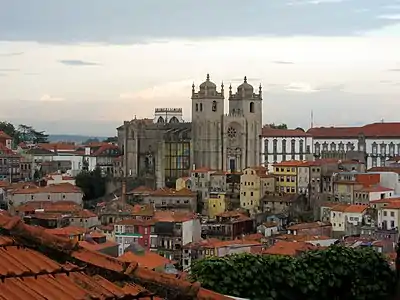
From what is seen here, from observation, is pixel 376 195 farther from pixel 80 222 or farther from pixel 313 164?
pixel 80 222

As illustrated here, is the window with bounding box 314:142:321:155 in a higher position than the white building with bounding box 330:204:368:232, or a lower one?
higher

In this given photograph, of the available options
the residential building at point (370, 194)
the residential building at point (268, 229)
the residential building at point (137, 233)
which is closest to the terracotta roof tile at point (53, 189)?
the residential building at point (137, 233)

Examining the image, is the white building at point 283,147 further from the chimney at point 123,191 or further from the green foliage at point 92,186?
the green foliage at point 92,186

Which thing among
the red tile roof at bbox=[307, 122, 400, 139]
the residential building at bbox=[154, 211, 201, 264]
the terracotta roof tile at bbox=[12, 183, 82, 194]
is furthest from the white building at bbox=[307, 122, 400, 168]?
the residential building at bbox=[154, 211, 201, 264]

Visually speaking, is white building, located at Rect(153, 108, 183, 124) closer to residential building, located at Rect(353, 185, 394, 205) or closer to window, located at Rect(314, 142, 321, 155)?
window, located at Rect(314, 142, 321, 155)

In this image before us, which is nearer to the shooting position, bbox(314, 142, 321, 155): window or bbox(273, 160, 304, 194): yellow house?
bbox(273, 160, 304, 194): yellow house

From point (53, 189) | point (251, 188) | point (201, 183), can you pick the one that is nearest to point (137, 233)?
point (251, 188)

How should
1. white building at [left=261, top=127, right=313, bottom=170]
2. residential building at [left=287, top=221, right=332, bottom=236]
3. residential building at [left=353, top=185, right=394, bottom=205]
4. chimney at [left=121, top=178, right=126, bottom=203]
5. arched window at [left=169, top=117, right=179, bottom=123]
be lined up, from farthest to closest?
arched window at [left=169, top=117, right=179, bottom=123] < white building at [left=261, top=127, right=313, bottom=170] < chimney at [left=121, top=178, right=126, bottom=203] < residential building at [left=353, top=185, right=394, bottom=205] < residential building at [left=287, top=221, right=332, bottom=236]
